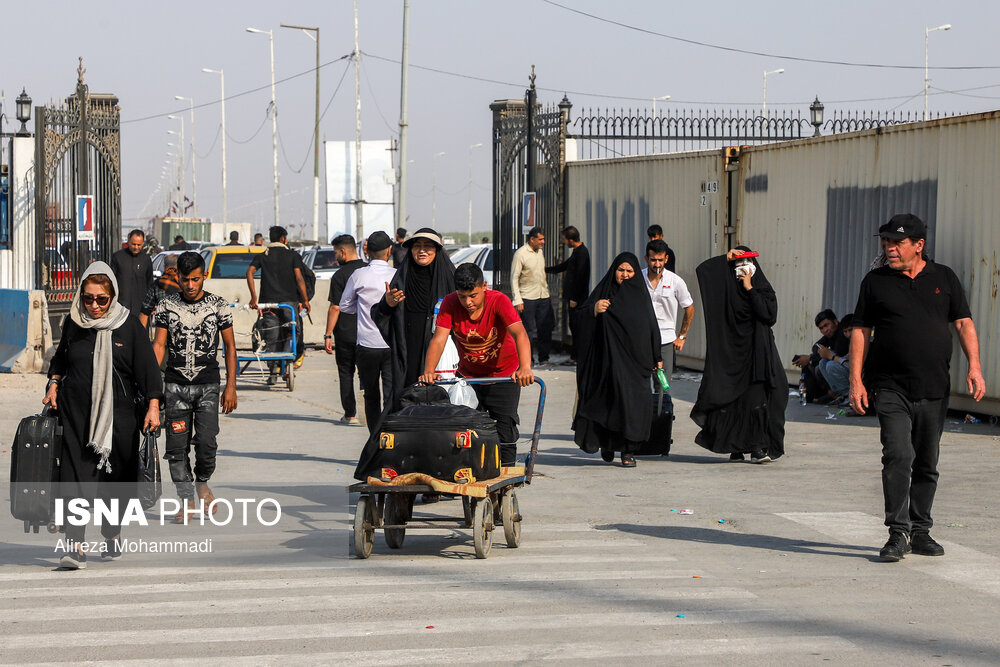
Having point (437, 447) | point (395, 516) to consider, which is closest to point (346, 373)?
point (395, 516)

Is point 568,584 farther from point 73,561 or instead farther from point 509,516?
point 73,561

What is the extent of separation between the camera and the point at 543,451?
38.7 ft

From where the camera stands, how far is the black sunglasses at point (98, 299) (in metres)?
6.94

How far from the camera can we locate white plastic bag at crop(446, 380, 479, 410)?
7902 mm

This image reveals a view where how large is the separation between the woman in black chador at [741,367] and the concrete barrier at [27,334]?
34.7 ft

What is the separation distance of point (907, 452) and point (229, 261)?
55.1 feet

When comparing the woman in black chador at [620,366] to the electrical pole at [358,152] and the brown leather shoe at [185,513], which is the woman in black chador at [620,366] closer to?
the brown leather shoe at [185,513]

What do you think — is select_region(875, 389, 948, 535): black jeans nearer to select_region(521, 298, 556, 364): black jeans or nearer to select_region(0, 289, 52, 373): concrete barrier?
select_region(521, 298, 556, 364): black jeans

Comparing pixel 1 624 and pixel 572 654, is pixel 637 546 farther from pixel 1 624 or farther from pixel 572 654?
pixel 1 624

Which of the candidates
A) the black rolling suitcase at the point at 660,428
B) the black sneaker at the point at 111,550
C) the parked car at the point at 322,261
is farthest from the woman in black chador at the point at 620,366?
the parked car at the point at 322,261

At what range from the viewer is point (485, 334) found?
8133 millimetres

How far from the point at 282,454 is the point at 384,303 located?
2.42m

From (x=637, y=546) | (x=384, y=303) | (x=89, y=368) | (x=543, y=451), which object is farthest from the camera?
(x=543, y=451)

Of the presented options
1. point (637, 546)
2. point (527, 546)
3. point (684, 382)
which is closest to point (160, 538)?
point (527, 546)
